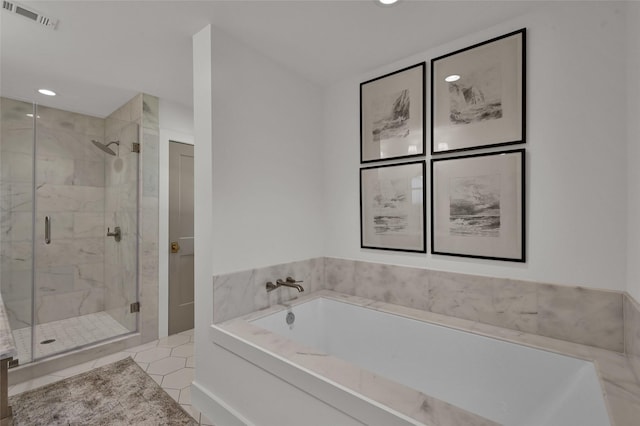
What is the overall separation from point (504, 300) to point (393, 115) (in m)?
1.44

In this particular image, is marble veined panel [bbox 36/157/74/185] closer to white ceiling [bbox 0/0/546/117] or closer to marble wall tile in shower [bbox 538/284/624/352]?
white ceiling [bbox 0/0/546/117]

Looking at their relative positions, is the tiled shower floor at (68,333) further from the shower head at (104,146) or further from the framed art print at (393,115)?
the framed art print at (393,115)

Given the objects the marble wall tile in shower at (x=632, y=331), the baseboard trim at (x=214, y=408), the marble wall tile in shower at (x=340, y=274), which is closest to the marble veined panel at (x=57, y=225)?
the baseboard trim at (x=214, y=408)

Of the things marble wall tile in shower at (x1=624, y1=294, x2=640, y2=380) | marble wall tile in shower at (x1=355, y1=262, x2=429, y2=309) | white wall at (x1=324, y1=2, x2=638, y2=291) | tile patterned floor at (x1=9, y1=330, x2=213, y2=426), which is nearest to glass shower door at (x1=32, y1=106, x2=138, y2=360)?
tile patterned floor at (x1=9, y1=330, x2=213, y2=426)

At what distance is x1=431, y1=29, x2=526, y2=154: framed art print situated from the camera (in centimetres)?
169

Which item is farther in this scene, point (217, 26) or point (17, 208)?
point (17, 208)

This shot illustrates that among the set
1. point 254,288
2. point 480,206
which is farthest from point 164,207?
point 480,206

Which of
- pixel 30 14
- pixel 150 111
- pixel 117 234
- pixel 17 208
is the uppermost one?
pixel 30 14

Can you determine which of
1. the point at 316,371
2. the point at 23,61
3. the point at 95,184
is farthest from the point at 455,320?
the point at 95,184

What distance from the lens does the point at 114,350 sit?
8.88ft

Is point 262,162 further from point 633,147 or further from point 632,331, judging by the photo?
point 632,331

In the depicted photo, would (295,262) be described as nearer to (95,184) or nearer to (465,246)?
(465,246)

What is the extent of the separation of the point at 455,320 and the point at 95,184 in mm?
3886

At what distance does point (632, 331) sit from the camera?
1290 millimetres
